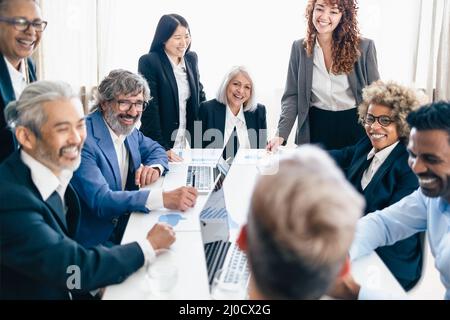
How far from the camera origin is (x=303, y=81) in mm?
3160

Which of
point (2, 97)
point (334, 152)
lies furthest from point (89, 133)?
point (334, 152)

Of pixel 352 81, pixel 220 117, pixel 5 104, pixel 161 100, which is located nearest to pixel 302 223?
pixel 5 104

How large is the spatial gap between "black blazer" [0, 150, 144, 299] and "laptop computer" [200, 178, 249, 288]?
281 mm

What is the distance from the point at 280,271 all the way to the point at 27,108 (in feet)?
3.64

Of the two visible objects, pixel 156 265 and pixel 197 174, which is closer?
pixel 156 265

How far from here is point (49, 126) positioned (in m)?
1.68

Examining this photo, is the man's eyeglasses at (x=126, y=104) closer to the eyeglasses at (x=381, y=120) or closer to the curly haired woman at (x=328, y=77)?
the curly haired woman at (x=328, y=77)

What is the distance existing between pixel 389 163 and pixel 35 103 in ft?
4.70

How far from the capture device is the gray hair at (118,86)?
8.21ft

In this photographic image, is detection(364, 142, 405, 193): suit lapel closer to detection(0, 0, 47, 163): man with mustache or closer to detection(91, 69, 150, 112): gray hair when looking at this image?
detection(91, 69, 150, 112): gray hair

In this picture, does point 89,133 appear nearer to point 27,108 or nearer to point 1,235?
point 27,108

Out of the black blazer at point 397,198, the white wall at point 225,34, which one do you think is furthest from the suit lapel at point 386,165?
the white wall at point 225,34

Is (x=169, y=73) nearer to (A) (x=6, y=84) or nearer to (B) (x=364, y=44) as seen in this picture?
(B) (x=364, y=44)

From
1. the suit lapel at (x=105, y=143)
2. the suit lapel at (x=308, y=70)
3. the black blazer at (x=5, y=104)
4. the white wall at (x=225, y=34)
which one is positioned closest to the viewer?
the black blazer at (x=5, y=104)
